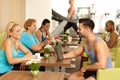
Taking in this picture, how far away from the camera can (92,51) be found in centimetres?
299

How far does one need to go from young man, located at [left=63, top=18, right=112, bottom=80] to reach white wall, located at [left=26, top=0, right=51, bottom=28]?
3.63 m

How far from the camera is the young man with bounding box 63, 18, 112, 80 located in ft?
9.13

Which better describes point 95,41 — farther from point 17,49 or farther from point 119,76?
point 17,49

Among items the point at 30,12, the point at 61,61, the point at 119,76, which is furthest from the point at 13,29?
the point at 30,12

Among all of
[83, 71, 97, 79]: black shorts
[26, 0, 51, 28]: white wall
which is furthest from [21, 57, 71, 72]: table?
[26, 0, 51, 28]: white wall

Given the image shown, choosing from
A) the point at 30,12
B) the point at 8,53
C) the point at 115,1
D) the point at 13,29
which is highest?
the point at 115,1

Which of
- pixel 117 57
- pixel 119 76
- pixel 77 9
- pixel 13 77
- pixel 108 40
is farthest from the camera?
pixel 77 9

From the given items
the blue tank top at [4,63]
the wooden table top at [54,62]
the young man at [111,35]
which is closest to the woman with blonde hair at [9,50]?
the blue tank top at [4,63]

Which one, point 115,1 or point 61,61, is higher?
point 115,1

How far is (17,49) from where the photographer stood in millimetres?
3184

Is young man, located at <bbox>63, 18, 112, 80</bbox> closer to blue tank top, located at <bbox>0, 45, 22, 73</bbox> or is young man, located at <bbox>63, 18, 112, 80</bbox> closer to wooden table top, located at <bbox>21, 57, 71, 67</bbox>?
wooden table top, located at <bbox>21, 57, 71, 67</bbox>

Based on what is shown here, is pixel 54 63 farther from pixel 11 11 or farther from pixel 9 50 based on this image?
pixel 11 11

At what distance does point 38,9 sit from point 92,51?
13.1 feet

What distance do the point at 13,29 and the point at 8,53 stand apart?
34 cm
